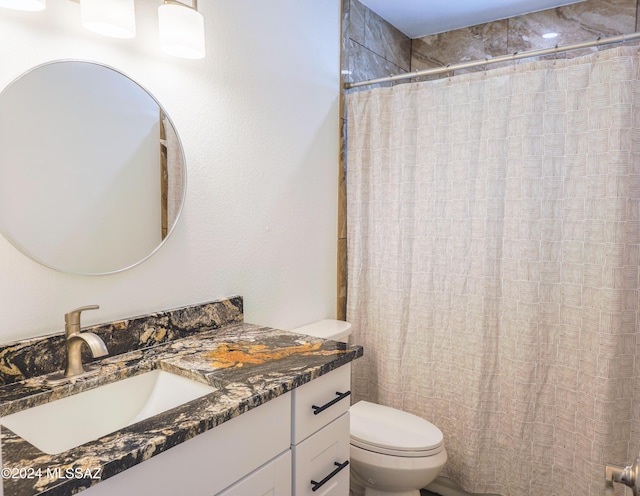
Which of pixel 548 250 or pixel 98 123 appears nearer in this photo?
pixel 98 123

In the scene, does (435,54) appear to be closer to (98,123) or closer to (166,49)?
(166,49)

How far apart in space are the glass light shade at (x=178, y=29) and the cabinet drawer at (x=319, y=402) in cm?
111

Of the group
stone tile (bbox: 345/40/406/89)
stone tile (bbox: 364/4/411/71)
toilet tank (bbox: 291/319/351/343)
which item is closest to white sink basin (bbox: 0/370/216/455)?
toilet tank (bbox: 291/319/351/343)

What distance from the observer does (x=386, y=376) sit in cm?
240

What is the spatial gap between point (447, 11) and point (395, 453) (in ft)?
7.68

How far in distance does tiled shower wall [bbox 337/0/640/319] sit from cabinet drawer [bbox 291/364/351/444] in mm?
1066

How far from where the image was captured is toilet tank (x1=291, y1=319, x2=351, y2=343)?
84.9 inches

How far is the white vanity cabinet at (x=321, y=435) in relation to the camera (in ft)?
4.27

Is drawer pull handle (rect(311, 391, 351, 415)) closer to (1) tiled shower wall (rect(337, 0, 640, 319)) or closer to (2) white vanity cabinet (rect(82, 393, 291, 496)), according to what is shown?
(2) white vanity cabinet (rect(82, 393, 291, 496))

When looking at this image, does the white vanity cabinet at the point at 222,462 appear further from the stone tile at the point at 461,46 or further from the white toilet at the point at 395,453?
the stone tile at the point at 461,46

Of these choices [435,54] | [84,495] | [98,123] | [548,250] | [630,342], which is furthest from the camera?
[435,54]

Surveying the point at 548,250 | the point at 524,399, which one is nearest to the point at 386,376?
the point at 524,399

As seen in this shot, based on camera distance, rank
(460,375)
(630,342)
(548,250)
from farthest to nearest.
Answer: (460,375) → (548,250) → (630,342)

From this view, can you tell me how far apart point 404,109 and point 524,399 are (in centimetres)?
146
